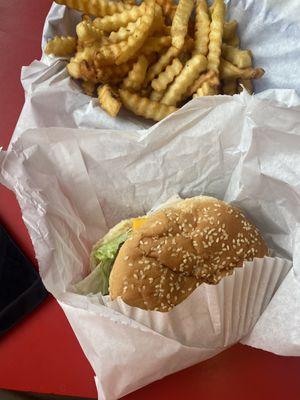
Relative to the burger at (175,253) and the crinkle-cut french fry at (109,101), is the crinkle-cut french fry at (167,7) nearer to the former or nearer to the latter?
the crinkle-cut french fry at (109,101)

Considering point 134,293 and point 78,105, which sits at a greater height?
point 78,105

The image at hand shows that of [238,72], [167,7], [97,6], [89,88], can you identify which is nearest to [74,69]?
[89,88]

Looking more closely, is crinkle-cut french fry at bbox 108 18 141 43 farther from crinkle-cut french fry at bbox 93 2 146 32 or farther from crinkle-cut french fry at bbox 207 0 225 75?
crinkle-cut french fry at bbox 207 0 225 75

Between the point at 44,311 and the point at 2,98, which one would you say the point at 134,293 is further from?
the point at 2,98

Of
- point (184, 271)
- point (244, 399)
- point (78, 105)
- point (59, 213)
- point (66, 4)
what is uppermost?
point (66, 4)

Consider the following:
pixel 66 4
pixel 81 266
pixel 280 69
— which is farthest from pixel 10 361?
pixel 280 69

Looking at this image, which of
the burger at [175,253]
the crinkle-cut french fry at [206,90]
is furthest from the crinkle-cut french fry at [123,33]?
the burger at [175,253]

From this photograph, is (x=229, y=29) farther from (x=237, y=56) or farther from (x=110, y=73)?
(x=110, y=73)
